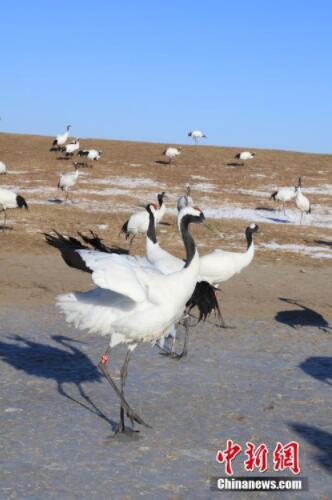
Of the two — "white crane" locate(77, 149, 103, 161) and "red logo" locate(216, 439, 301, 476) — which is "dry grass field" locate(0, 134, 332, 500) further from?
"white crane" locate(77, 149, 103, 161)

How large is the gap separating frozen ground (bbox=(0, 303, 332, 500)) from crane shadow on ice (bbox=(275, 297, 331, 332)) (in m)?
0.41

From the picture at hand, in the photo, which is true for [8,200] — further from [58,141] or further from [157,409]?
[58,141]

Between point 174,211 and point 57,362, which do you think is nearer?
point 57,362

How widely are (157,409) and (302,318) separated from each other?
546cm

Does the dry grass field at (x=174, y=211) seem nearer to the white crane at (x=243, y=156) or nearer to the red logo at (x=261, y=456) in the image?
the white crane at (x=243, y=156)

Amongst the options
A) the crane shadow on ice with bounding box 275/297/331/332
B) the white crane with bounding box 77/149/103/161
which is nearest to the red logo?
the crane shadow on ice with bounding box 275/297/331/332

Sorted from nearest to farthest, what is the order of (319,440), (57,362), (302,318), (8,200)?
1. (319,440)
2. (57,362)
3. (302,318)
4. (8,200)

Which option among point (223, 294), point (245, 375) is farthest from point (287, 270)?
point (245, 375)

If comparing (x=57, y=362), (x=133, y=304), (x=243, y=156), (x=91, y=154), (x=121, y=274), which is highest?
Result: (x=243, y=156)

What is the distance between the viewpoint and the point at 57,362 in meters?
9.47

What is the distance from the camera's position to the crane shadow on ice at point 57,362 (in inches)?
339

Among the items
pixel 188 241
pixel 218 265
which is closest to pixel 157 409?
pixel 188 241

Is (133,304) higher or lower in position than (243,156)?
lower

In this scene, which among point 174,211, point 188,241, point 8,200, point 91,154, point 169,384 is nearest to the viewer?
point 188,241
